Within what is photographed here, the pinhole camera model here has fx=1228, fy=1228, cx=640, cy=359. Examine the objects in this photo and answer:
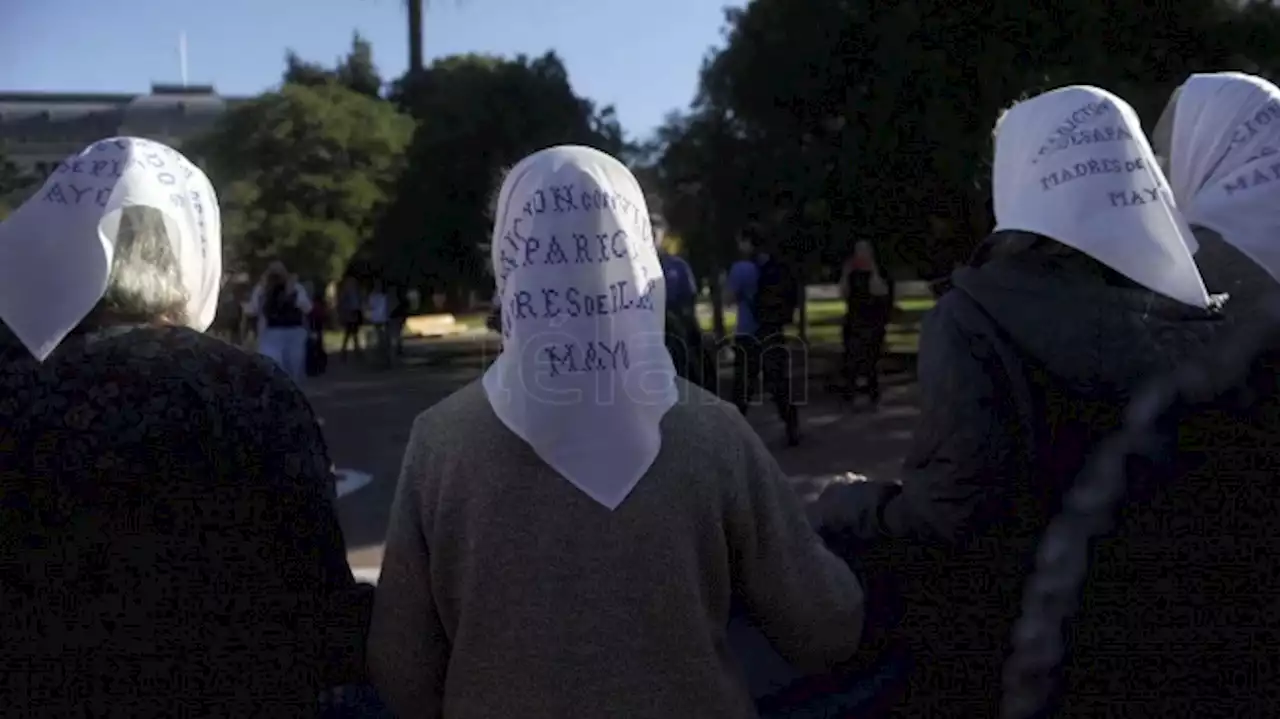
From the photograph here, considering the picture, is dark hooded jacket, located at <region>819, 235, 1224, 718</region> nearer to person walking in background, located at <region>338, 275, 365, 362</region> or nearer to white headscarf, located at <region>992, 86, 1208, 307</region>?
white headscarf, located at <region>992, 86, 1208, 307</region>

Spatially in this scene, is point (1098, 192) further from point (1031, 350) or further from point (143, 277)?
point (143, 277)

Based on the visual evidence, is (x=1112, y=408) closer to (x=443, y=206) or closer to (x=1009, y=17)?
(x=1009, y=17)

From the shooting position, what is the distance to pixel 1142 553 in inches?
37.1

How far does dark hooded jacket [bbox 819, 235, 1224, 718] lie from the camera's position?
181 cm

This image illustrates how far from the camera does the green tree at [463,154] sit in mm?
22781

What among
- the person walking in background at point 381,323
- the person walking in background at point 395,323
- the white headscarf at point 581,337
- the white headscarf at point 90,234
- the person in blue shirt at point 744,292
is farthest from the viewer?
the person walking in background at point 381,323

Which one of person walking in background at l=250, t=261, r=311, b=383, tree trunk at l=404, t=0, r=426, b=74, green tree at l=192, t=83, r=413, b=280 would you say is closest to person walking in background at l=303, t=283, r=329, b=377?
person walking in background at l=250, t=261, r=311, b=383

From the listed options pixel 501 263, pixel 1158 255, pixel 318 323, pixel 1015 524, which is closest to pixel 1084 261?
pixel 1158 255

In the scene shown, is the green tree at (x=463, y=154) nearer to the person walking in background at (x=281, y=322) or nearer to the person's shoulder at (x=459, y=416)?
the person walking in background at (x=281, y=322)

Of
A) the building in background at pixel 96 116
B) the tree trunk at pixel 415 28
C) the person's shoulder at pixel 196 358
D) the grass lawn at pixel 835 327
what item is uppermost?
the building in background at pixel 96 116

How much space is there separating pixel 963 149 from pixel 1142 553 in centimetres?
1090

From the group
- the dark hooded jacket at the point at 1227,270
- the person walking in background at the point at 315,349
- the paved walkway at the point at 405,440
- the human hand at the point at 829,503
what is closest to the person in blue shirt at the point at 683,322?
the paved walkway at the point at 405,440

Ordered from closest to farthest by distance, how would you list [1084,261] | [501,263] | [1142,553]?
[1142,553] < [501,263] < [1084,261]

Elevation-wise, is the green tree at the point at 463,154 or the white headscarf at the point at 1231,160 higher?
the green tree at the point at 463,154
